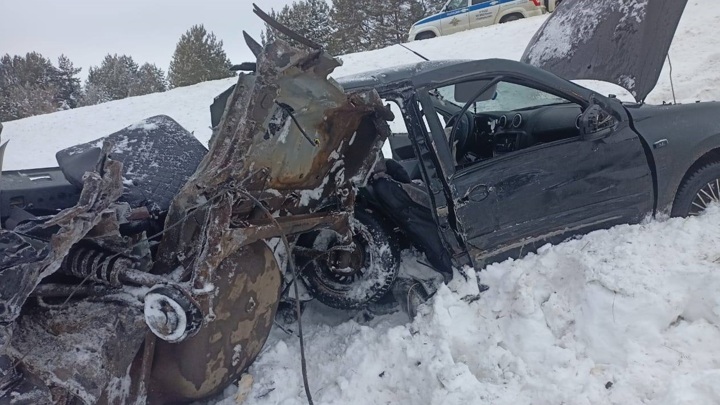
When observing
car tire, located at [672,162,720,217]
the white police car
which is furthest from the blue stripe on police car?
car tire, located at [672,162,720,217]

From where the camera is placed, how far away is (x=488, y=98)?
4.30m

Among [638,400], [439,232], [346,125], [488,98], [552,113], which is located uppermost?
[346,125]

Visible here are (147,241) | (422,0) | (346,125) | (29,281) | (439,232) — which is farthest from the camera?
(422,0)

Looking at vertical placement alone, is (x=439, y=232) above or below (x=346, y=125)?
below

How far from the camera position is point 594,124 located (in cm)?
398

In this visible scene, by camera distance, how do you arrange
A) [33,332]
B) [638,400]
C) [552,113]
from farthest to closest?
[552,113] < [638,400] < [33,332]

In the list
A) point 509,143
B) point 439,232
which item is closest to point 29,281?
point 439,232

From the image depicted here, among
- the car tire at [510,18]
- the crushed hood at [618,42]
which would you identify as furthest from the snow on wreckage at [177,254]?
the car tire at [510,18]

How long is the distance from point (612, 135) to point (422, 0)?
89.4ft

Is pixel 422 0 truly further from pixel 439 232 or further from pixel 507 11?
pixel 439 232

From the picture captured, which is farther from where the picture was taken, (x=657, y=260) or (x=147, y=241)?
(x=657, y=260)

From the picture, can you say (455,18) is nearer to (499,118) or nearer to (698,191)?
(499,118)

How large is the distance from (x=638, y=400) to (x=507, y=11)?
16859mm

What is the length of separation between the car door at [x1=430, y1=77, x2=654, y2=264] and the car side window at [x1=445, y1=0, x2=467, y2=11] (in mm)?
15521
